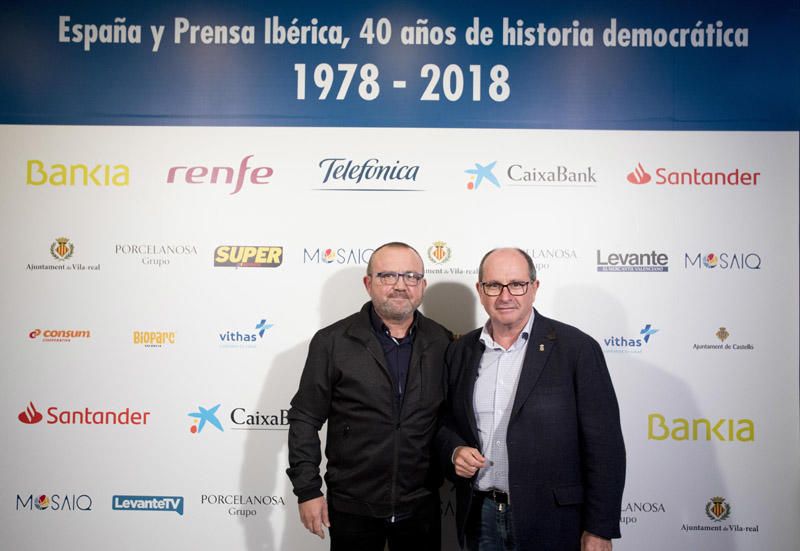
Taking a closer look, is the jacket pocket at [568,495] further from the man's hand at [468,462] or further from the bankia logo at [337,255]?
the bankia logo at [337,255]

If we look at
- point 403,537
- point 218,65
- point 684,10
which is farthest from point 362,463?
point 684,10

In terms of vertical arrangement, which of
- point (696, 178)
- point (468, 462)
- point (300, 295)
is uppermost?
point (696, 178)

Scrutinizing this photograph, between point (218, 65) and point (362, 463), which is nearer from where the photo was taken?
point (362, 463)

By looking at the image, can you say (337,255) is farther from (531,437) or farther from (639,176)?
(639,176)

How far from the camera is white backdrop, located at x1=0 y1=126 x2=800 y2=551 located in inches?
106

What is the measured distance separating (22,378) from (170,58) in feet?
5.77

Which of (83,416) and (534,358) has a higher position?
(534,358)

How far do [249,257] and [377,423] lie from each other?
113cm

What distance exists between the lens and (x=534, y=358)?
1852 mm

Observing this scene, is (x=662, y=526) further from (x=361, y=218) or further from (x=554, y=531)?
(x=361, y=218)

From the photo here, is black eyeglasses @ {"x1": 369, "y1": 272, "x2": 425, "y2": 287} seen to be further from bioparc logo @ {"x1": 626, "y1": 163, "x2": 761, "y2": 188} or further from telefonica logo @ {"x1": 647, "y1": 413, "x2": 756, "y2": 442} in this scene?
telefonica logo @ {"x1": 647, "y1": 413, "x2": 756, "y2": 442}

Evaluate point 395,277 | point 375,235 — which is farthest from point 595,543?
point 375,235

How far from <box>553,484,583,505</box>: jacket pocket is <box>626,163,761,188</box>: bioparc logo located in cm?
159

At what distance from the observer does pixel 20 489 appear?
2740mm
